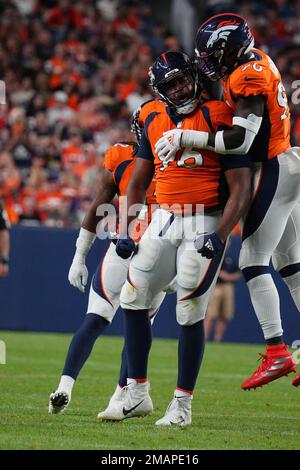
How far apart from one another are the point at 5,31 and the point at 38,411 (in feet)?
38.2

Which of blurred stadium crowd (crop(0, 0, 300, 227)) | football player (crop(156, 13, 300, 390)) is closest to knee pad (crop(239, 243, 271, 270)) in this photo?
football player (crop(156, 13, 300, 390))

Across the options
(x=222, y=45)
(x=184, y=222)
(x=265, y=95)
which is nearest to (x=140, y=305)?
(x=184, y=222)

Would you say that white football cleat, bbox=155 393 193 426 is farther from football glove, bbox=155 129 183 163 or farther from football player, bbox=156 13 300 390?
football glove, bbox=155 129 183 163

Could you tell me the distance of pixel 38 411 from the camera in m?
6.13

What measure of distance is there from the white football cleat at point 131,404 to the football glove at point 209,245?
2.99 feet

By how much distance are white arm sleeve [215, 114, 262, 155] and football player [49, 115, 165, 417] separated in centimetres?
84

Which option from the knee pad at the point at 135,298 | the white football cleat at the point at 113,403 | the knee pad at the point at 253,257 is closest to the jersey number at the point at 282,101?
the knee pad at the point at 253,257

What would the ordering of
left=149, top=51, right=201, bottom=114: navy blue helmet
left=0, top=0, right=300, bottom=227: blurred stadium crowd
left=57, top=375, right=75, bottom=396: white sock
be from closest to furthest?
left=149, top=51, right=201, bottom=114: navy blue helmet
left=57, top=375, right=75, bottom=396: white sock
left=0, top=0, right=300, bottom=227: blurred stadium crowd

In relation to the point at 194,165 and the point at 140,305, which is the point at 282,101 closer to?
the point at 194,165

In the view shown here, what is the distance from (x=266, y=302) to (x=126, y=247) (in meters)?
0.93

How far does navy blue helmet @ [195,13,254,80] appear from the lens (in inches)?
225

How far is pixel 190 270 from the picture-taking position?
5.54m
